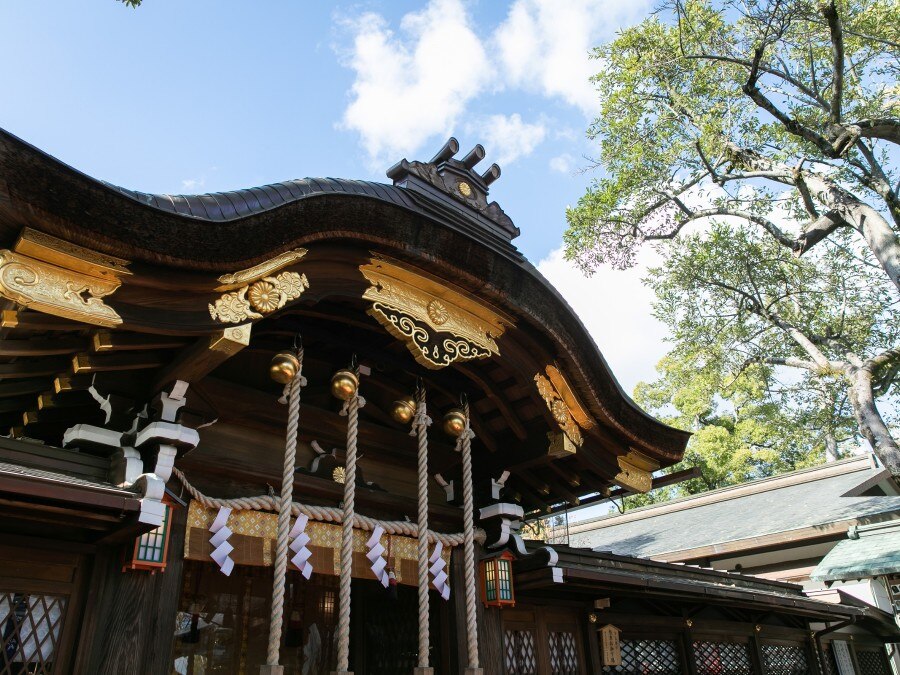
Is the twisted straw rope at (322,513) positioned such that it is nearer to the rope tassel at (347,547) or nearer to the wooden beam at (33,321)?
the rope tassel at (347,547)

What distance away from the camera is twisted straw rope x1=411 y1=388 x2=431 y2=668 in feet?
16.9

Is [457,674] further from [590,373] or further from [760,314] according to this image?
[760,314]

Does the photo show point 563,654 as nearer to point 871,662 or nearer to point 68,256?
point 68,256

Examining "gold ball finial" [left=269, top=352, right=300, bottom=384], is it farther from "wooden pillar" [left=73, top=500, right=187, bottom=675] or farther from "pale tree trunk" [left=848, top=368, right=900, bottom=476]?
"pale tree trunk" [left=848, top=368, right=900, bottom=476]

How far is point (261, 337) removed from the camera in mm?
5855

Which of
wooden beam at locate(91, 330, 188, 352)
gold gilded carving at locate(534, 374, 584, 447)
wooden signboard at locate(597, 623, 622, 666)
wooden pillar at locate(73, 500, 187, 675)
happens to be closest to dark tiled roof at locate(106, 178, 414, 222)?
wooden beam at locate(91, 330, 188, 352)

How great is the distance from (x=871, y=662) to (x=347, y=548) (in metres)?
11.8

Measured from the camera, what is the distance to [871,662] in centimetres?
1198

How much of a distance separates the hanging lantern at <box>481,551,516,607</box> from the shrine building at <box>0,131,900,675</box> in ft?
0.08

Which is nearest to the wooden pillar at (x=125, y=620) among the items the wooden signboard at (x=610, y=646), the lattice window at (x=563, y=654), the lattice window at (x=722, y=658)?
the lattice window at (x=563, y=654)

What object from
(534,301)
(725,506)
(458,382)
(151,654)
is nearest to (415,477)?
(458,382)

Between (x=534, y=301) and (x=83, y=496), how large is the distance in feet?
A: 12.8

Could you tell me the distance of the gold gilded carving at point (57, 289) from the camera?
11.5 feet

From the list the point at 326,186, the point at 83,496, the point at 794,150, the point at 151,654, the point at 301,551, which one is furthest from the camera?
the point at 794,150
